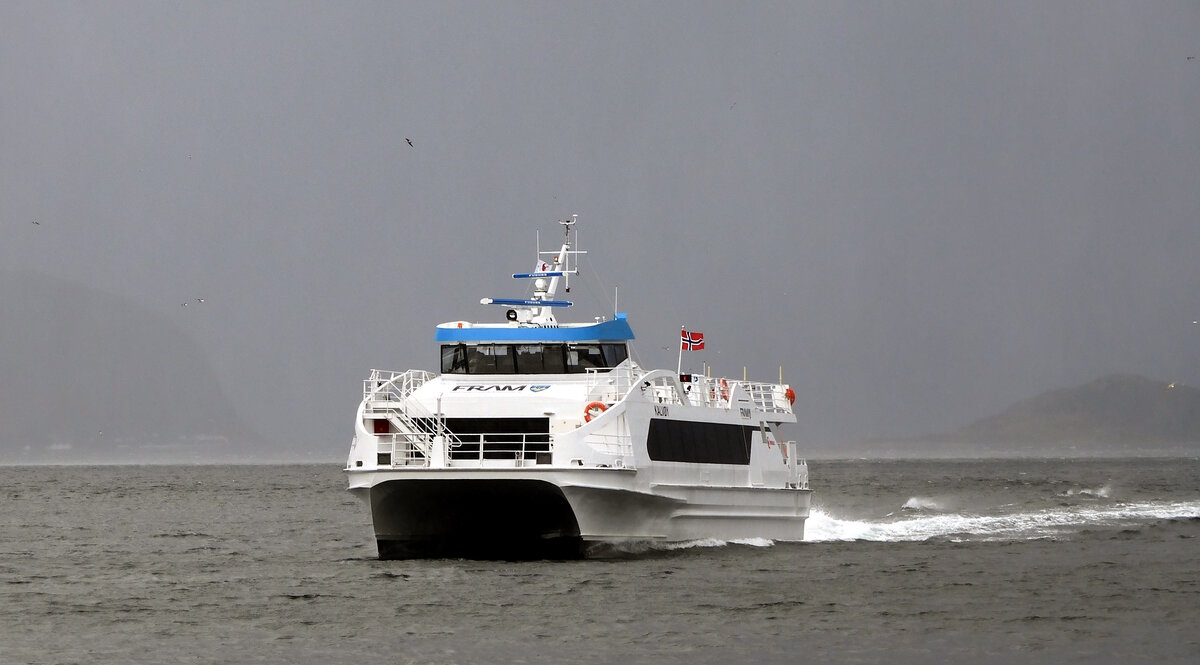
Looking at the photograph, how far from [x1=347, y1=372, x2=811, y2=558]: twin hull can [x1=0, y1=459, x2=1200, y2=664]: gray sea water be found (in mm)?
577

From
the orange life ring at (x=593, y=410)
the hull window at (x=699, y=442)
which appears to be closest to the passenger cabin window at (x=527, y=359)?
the hull window at (x=699, y=442)

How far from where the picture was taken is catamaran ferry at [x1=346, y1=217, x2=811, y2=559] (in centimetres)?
2747

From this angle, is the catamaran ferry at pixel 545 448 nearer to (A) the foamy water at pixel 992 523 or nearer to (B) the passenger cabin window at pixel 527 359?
(B) the passenger cabin window at pixel 527 359

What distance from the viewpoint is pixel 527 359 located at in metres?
30.8

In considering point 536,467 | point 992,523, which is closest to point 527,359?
point 536,467

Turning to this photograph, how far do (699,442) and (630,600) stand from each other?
6321 mm

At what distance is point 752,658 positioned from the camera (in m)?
20.2

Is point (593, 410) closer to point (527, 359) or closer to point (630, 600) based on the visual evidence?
point (527, 359)

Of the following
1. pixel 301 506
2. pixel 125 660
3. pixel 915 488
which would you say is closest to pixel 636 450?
pixel 125 660

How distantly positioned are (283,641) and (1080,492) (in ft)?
163

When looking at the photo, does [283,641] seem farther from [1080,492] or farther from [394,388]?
[1080,492]

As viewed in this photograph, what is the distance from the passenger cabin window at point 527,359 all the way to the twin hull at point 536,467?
1.29 feet

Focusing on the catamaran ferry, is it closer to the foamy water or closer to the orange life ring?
the orange life ring

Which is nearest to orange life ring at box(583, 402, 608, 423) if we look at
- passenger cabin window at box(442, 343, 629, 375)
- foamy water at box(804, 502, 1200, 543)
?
passenger cabin window at box(442, 343, 629, 375)
